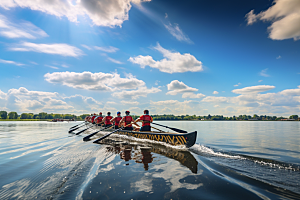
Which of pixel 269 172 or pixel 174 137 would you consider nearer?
pixel 269 172

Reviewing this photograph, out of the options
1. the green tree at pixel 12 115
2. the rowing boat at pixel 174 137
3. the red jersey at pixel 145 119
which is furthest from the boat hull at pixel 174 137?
the green tree at pixel 12 115

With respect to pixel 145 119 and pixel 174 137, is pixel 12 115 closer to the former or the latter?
pixel 145 119

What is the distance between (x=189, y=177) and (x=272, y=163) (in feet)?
13.5

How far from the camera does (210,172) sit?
17.4 feet

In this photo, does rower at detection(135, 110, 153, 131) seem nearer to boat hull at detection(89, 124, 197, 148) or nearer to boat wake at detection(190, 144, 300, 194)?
boat hull at detection(89, 124, 197, 148)

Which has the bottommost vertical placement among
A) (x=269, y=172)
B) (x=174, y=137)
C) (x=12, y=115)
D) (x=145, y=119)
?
(x=12, y=115)

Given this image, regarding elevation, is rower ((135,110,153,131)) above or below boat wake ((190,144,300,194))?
above

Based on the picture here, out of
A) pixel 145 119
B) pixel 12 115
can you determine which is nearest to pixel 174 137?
pixel 145 119

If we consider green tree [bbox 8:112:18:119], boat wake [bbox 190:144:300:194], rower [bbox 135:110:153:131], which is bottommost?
green tree [bbox 8:112:18:119]

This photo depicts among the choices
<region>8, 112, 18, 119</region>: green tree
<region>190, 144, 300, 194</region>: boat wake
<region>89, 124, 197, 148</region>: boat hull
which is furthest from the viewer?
<region>8, 112, 18, 119</region>: green tree

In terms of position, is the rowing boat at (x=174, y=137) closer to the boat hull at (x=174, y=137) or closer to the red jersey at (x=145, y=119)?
the boat hull at (x=174, y=137)

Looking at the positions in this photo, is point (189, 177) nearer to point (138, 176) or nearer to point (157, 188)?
point (157, 188)

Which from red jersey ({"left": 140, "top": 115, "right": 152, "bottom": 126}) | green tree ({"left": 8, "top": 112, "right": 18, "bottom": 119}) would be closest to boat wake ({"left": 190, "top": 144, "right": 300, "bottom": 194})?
red jersey ({"left": 140, "top": 115, "right": 152, "bottom": 126})

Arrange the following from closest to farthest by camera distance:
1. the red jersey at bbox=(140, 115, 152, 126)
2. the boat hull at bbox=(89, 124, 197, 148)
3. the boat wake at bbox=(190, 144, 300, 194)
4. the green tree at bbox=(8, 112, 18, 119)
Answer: the boat wake at bbox=(190, 144, 300, 194), the boat hull at bbox=(89, 124, 197, 148), the red jersey at bbox=(140, 115, 152, 126), the green tree at bbox=(8, 112, 18, 119)
